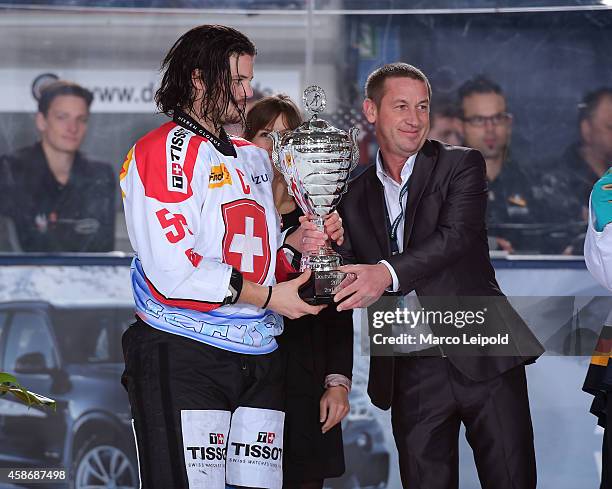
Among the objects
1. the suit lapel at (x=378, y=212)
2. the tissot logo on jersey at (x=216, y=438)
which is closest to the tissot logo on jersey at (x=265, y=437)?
the tissot logo on jersey at (x=216, y=438)

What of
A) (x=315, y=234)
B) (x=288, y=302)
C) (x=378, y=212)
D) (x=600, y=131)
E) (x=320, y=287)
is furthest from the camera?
(x=600, y=131)

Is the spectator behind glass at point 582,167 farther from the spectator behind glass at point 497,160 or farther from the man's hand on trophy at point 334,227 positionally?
the man's hand on trophy at point 334,227

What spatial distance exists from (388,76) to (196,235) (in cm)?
97

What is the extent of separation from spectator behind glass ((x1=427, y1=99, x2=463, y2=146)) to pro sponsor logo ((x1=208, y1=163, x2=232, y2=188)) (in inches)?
76.8

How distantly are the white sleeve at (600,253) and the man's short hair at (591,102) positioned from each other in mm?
1557

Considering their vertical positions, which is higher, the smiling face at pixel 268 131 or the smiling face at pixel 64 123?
the smiling face at pixel 64 123

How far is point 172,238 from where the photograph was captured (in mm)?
2432

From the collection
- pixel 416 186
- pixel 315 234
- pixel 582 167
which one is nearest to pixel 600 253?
pixel 416 186

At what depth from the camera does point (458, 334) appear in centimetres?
319

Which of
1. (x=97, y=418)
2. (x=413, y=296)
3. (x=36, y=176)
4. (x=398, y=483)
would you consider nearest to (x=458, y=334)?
(x=413, y=296)

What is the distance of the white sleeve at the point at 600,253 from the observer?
2814 mm

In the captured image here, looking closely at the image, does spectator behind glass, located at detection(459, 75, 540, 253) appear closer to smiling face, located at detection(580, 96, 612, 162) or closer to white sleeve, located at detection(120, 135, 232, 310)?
smiling face, located at detection(580, 96, 612, 162)

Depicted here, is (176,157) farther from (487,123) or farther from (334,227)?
(487,123)

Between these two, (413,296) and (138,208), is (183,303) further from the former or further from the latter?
(413,296)
